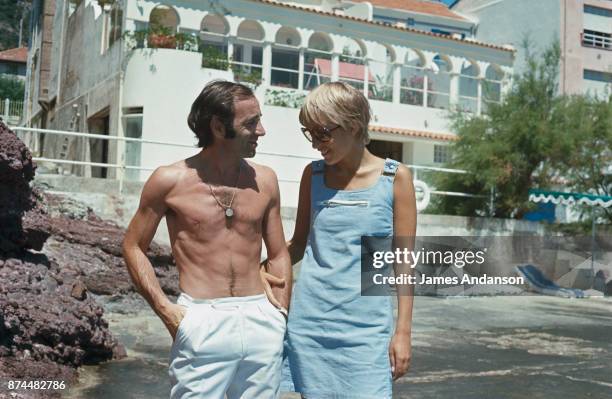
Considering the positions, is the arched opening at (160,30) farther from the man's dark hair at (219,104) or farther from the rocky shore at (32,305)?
the man's dark hair at (219,104)

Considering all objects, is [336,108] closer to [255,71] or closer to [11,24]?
[255,71]

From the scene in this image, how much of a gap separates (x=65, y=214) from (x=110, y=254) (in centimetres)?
210

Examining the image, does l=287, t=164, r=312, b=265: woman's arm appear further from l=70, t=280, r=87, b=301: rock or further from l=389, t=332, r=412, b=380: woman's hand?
l=70, t=280, r=87, b=301: rock

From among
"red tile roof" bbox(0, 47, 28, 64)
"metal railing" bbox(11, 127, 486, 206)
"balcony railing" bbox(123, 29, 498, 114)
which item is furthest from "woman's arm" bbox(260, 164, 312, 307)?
"red tile roof" bbox(0, 47, 28, 64)

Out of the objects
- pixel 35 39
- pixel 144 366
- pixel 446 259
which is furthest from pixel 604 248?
pixel 35 39

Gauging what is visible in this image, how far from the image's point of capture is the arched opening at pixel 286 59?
21.4m

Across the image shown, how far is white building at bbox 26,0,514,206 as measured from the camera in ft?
59.4

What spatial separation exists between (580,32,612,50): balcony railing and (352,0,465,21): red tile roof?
202 inches

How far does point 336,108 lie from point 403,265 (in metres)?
0.59

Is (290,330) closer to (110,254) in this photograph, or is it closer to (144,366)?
(144,366)

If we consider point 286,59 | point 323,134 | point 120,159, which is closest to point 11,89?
point 286,59

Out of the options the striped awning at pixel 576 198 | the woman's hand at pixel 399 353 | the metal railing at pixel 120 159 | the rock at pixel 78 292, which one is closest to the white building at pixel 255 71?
the metal railing at pixel 120 159

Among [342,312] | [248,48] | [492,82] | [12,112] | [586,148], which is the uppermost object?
[12,112]

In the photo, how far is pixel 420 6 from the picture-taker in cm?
3297
